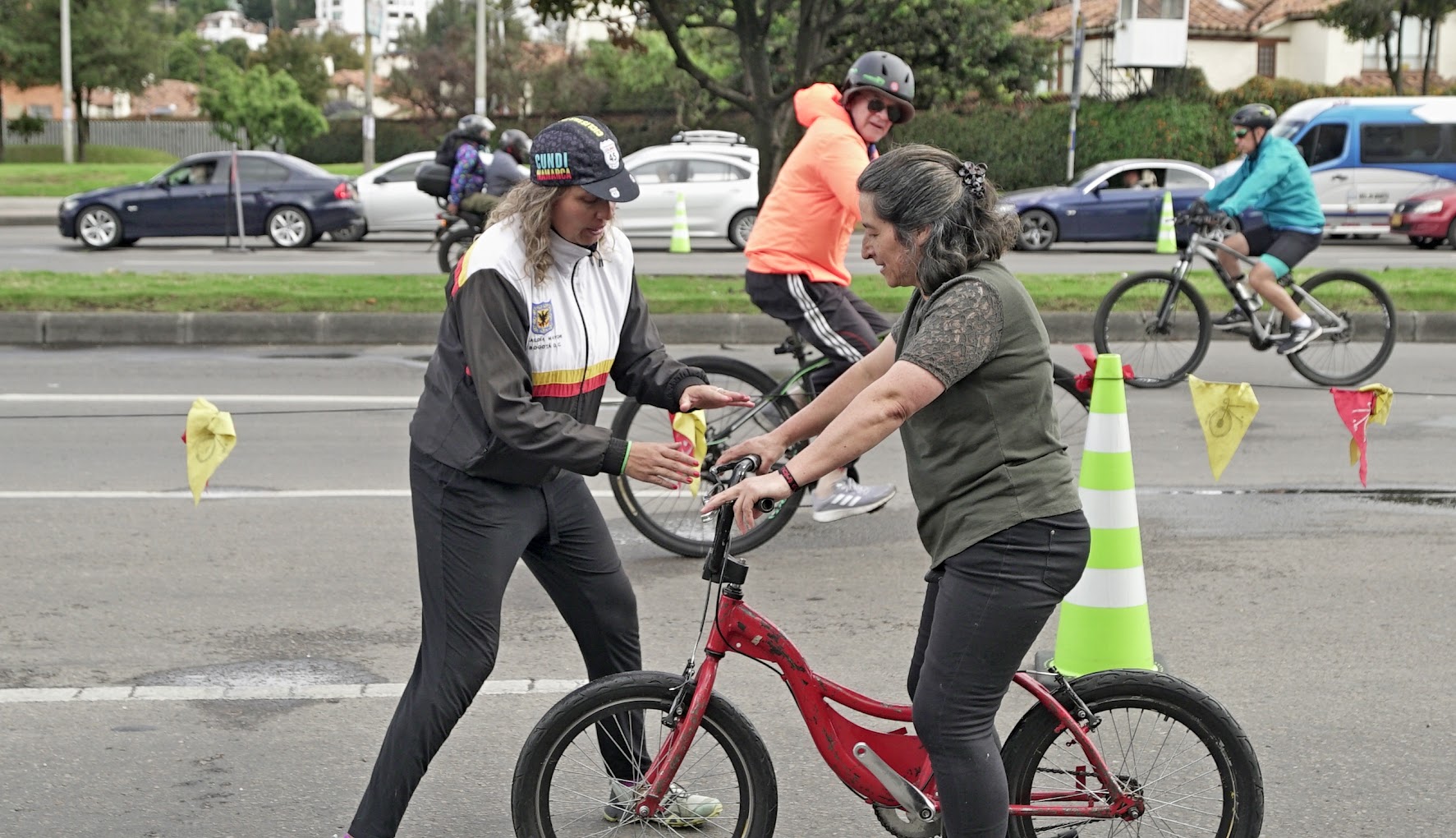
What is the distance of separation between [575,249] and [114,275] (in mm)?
13161

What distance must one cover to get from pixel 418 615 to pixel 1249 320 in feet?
22.4

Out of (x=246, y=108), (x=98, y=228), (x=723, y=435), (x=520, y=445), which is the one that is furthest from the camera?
(x=246, y=108)

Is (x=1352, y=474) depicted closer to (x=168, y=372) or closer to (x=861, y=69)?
(x=861, y=69)

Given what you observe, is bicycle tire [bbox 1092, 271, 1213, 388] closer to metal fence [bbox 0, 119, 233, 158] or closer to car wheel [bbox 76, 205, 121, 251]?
car wheel [bbox 76, 205, 121, 251]

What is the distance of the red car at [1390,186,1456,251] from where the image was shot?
77.3 ft

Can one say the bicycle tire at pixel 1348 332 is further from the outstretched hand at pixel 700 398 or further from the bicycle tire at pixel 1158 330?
the outstretched hand at pixel 700 398

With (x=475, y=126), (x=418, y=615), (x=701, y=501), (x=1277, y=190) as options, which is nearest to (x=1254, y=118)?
(x=1277, y=190)

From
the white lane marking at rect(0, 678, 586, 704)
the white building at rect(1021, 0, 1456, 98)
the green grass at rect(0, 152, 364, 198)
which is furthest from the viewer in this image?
the white building at rect(1021, 0, 1456, 98)

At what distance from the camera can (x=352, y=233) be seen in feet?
79.9

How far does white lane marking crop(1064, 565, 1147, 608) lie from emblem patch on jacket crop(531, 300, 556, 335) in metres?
1.95

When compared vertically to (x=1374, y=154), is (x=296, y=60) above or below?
A: above

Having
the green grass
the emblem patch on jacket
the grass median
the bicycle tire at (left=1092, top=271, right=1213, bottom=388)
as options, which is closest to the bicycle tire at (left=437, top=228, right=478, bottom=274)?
the grass median

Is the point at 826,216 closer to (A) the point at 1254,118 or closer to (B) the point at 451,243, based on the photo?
(A) the point at 1254,118

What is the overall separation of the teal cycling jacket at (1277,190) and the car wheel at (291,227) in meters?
15.1
